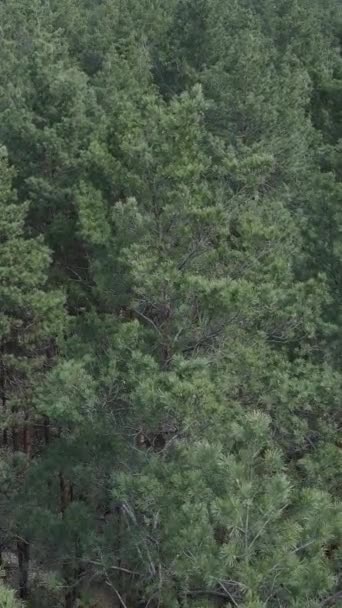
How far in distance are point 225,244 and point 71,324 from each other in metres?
4.03

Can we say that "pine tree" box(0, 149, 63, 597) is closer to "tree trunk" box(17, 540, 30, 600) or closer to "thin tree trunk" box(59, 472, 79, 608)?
"tree trunk" box(17, 540, 30, 600)

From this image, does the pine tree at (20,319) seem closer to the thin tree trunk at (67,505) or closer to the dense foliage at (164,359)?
the dense foliage at (164,359)

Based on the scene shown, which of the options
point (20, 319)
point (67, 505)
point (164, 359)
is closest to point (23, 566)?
point (67, 505)

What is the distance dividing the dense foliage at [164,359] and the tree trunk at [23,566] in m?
0.06

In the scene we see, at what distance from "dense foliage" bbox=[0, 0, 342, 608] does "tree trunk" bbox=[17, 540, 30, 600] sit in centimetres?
6

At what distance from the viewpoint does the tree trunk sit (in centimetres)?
1498

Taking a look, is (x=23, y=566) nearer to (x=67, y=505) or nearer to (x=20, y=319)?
(x=67, y=505)

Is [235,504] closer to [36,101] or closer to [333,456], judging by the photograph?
[333,456]

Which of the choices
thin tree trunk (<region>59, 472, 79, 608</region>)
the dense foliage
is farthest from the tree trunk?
A: thin tree trunk (<region>59, 472, 79, 608</region>)

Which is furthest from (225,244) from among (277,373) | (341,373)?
(341,373)

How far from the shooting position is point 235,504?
7.23 metres

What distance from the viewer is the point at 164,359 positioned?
11.1 meters

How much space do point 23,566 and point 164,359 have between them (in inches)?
290

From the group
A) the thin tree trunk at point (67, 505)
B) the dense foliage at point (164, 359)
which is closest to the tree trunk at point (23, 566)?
the dense foliage at point (164, 359)
